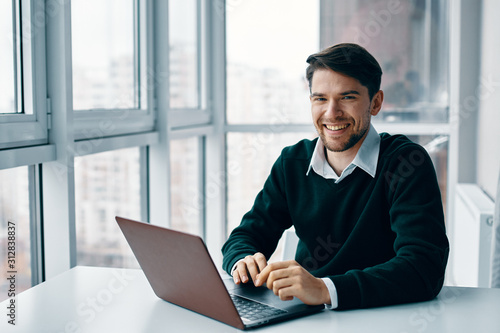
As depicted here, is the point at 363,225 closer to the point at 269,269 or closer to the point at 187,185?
the point at 269,269

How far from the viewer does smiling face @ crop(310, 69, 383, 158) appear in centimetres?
149

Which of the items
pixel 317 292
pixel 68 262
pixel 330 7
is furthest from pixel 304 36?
pixel 317 292

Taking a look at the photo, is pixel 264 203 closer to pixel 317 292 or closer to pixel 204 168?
pixel 317 292

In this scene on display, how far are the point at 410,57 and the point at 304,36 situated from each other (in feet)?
2.14

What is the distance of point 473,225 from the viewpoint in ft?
7.98

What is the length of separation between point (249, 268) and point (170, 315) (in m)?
0.24

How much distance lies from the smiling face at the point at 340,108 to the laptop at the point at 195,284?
495 millimetres

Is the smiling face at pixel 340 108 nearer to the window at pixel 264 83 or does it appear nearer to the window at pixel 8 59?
the window at pixel 8 59

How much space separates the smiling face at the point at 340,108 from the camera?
1.49m

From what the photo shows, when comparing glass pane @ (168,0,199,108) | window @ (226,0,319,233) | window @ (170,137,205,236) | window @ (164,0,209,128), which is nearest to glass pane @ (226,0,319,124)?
window @ (226,0,319,233)

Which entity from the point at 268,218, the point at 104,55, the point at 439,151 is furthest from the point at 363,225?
the point at 439,151

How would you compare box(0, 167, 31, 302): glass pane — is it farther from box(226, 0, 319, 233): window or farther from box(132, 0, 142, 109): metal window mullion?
box(226, 0, 319, 233): window

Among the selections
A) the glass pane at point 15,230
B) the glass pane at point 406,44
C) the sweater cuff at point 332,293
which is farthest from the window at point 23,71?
the glass pane at point 406,44

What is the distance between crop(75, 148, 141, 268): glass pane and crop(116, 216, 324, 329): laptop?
2.54 ft
